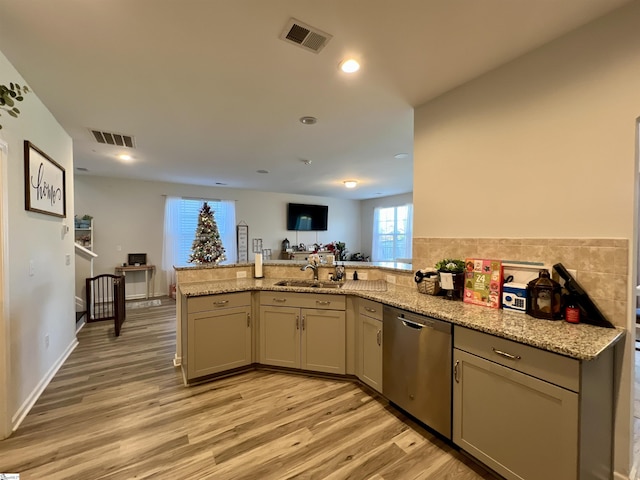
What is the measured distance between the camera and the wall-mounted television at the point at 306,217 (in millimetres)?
8055

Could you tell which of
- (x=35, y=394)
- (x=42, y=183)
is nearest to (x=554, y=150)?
(x=42, y=183)

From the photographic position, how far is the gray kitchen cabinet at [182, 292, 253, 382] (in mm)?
2582

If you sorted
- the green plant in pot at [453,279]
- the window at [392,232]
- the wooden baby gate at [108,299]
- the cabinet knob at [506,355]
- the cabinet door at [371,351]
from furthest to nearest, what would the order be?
1. the window at [392,232]
2. the wooden baby gate at [108,299]
3. the cabinet door at [371,351]
4. the green plant in pot at [453,279]
5. the cabinet knob at [506,355]

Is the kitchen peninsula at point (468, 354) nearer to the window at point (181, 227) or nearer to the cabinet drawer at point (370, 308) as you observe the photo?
the cabinet drawer at point (370, 308)

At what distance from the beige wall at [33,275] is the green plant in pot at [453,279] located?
10.2 ft

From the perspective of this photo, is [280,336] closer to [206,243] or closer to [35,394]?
[35,394]

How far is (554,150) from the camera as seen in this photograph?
6.04ft

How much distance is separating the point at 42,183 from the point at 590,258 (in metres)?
4.19

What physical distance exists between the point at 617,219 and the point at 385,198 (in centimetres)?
705

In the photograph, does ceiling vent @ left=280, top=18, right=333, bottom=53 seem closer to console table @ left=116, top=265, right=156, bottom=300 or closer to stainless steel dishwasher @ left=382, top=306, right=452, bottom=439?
stainless steel dishwasher @ left=382, top=306, right=452, bottom=439

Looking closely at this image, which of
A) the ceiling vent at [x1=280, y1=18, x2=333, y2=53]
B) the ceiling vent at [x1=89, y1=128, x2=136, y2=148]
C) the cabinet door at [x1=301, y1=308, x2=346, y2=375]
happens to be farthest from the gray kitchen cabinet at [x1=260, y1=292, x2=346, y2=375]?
the ceiling vent at [x1=89, y1=128, x2=136, y2=148]

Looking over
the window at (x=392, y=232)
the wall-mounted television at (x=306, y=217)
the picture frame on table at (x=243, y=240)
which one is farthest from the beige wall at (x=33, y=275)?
the window at (x=392, y=232)

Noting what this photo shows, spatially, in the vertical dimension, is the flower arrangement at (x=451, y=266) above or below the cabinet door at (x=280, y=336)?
above

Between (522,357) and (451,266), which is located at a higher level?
(451,266)
